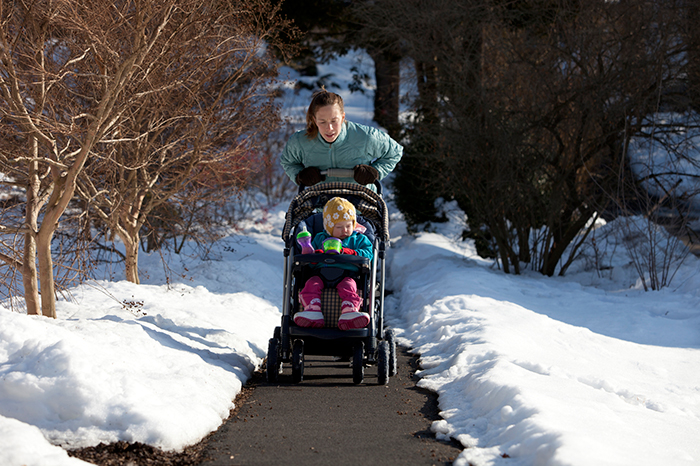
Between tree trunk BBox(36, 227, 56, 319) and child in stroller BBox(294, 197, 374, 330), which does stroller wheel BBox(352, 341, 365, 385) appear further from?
tree trunk BBox(36, 227, 56, 319)

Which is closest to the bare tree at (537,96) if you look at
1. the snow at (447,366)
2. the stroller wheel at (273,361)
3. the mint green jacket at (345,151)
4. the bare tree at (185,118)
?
the snow at (447,366)

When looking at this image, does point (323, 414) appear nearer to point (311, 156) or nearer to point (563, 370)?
point (563, 370)

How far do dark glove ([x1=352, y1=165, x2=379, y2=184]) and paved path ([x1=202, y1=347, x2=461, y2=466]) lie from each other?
1.80 m

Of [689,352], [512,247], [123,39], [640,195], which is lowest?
[689,352]

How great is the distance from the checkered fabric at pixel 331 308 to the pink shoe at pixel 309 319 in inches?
5.5

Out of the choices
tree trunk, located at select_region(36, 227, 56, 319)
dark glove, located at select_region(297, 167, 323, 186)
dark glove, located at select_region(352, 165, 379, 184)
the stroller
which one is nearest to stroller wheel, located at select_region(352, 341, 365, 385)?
the stroller

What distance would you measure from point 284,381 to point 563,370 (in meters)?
2.33

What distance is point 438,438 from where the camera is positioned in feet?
12.8

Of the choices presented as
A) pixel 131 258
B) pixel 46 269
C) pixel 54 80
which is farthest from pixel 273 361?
pixel 131 258

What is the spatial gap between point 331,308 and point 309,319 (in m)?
0.27

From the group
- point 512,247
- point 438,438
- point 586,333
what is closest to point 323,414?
point 438,438

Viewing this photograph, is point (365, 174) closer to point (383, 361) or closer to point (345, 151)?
point (345, 151)

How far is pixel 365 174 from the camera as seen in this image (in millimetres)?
5941

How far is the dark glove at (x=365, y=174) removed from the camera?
19.5 feet
